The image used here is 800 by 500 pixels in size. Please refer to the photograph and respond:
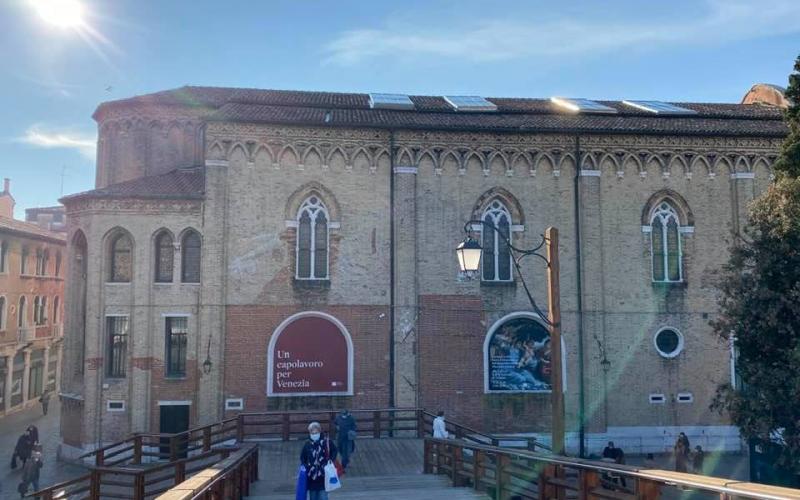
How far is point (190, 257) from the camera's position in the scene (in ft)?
62.5

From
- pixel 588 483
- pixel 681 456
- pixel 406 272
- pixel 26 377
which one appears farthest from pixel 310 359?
pixel 26 377

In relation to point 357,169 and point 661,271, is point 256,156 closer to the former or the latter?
point 357,169

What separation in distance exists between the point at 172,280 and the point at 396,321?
7181 millimetres

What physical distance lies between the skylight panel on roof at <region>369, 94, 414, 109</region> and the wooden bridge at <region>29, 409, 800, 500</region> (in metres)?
10.5

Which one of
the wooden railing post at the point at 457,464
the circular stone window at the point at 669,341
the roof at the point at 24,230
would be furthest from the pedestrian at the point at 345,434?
the roof at the point at 24,230

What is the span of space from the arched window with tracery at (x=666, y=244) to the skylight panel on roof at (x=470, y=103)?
6844 mm

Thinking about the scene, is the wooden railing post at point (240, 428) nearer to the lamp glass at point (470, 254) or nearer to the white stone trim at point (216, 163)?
the white stone trim at point (216, 163)

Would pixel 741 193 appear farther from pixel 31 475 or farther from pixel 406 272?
pixel 31 475

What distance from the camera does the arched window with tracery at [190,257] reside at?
62.1 feet

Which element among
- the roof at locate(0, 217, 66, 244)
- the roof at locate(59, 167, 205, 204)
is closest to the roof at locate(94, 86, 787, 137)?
the roof at locate(59, 167, 205, 204)

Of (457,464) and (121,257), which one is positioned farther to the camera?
(121,257)

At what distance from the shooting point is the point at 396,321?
18953mm

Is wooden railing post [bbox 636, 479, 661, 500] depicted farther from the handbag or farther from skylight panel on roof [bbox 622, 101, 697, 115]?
skylight panel on roof [bbox 622, 101, 697, 115]

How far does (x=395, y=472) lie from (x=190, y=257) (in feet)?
32.3
